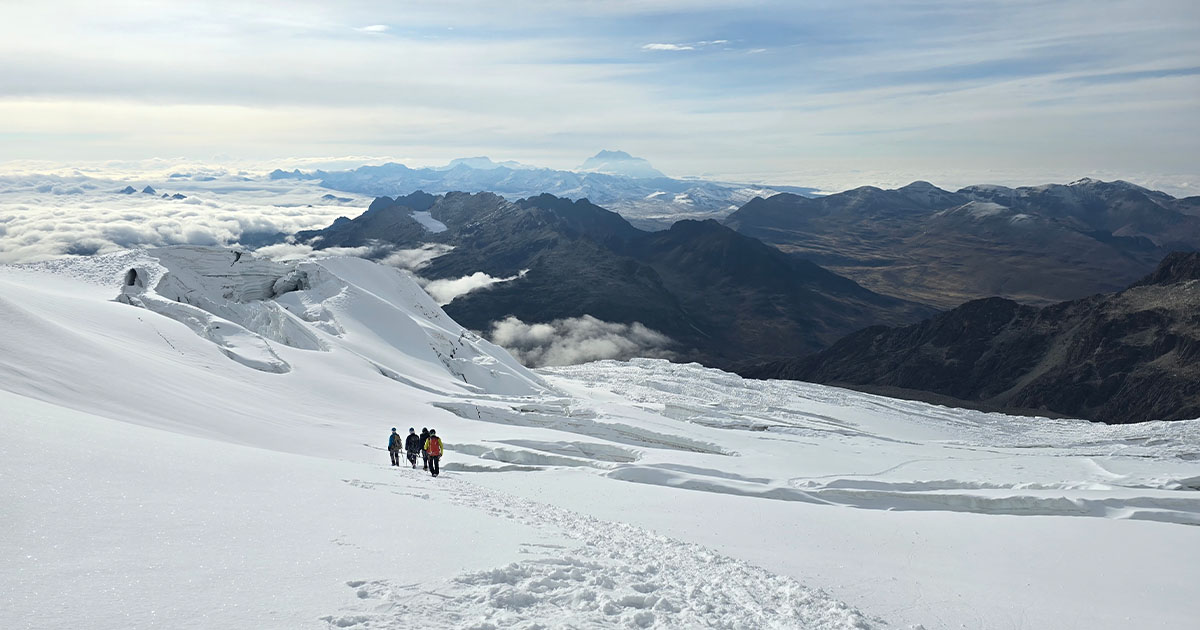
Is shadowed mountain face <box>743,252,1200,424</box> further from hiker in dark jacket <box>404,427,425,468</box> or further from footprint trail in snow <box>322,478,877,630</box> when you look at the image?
footprint trail in snow <box>322,478,877,630</box>

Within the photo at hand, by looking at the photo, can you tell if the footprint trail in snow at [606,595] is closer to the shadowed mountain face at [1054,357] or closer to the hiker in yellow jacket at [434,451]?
the hiker in yellow jacket at [434,451]

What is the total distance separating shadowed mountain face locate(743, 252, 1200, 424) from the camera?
8986cm

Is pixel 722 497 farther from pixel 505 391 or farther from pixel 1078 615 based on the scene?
pixel 505 391

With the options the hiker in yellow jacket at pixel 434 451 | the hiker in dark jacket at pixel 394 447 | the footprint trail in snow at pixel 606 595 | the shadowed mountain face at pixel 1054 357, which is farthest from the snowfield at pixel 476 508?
the shadowed mountain face at pixel 1054 357

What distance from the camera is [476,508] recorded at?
14195mm

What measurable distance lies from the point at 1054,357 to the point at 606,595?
118 meters

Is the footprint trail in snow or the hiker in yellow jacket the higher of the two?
the footprint trail in snow

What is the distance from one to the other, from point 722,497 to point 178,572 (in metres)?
14.5

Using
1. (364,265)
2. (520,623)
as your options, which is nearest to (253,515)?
(520,623)

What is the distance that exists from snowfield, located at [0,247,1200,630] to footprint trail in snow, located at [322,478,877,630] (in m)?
0.04

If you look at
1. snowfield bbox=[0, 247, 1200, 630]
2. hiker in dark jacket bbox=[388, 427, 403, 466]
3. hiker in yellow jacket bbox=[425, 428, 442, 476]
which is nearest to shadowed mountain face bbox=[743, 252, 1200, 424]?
snowfield bbox=[0, 247, 1200, 630]

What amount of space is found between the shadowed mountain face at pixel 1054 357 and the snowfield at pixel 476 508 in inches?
2335

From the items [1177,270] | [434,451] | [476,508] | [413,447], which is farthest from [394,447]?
[1177,270]

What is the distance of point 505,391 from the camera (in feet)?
146
